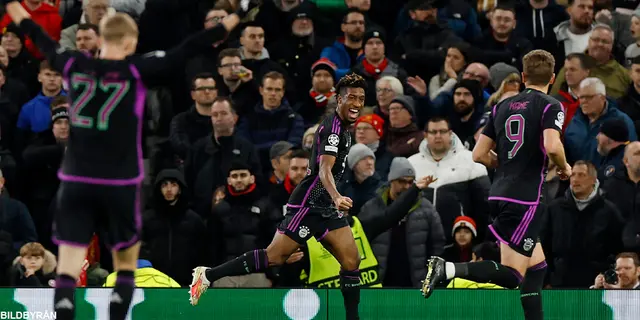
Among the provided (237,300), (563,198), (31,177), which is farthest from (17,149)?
(563,198)

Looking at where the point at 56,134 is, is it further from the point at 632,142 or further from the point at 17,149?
the point at 632,142

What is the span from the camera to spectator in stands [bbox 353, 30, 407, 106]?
1616 centimetres

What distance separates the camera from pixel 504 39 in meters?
16.6

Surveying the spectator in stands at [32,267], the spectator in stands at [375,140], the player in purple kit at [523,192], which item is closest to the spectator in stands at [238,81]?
the spectator in stands at [375,140]

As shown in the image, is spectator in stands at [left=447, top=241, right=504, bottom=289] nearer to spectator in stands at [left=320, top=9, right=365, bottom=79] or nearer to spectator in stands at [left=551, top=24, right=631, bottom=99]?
spectator in stands at [left=551, top=24, right=631, bottom=99]

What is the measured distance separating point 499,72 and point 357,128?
1983 millimetres

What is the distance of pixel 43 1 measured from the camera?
680 inches

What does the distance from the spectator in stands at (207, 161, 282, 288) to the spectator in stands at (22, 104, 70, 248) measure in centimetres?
219

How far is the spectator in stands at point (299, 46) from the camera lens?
55.2 feet

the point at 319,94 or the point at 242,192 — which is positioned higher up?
the point at 319,94

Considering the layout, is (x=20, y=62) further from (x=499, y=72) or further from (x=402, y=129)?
(x=499, y=72)

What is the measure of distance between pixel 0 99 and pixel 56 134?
120 centimetres

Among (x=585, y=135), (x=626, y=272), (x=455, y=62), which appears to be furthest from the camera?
(x=455, y=62)

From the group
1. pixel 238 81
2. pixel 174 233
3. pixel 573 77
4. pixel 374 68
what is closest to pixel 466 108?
pixel 573 77
